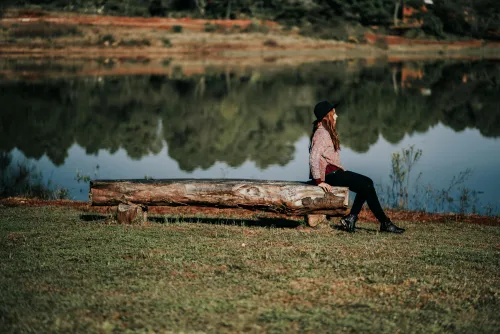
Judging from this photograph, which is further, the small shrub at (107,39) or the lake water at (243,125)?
the small shrub at (107,39)

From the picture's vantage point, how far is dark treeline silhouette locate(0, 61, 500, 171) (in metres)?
24.0

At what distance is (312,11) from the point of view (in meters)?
77.9

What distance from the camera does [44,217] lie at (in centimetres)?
1173

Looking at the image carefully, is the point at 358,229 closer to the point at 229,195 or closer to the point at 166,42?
the point at 229,195

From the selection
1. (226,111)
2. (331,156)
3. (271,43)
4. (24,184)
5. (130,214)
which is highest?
(271,43)

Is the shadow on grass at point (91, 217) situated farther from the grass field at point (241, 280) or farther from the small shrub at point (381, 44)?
the small shrub at point (381, 44)

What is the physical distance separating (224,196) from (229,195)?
8 centimetres

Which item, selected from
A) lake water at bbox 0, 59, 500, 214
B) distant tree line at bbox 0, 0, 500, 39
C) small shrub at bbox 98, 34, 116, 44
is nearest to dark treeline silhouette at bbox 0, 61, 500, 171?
lake water at bbox 0, 59, 500, 214

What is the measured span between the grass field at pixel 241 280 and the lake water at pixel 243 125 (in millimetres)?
6200

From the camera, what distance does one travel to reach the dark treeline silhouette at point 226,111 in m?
24.0

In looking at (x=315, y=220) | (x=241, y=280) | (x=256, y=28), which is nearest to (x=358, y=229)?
(x=315, y=220)

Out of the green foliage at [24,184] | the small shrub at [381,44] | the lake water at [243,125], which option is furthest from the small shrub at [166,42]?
the green foliage at [24,184]

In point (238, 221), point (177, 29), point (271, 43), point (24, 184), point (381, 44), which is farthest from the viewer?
point (381, 44)

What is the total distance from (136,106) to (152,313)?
27779 millimetres
